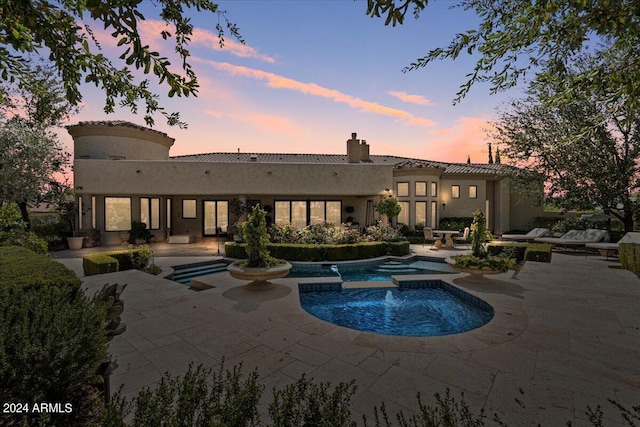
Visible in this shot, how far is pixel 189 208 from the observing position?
20.2 meters

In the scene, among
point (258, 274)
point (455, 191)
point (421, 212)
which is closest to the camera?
point (258, 274)

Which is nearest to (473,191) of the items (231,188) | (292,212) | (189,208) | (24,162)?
(292,212)

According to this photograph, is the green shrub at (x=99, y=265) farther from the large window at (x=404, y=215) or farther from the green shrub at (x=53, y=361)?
the large window at (x=404, y=215)

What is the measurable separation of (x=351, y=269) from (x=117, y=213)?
1419cm

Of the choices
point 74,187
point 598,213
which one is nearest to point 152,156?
point 74,187

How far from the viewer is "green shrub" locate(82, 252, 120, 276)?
969 cm

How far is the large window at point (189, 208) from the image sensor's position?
66.0ft

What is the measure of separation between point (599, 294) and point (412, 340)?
6212 millimetres

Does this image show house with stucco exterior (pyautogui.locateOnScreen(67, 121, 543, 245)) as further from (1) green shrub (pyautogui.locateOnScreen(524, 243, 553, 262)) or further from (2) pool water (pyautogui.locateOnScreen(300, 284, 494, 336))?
(2) pool water (pyautogui.locateOnScreen(300, 284, 494, 336))

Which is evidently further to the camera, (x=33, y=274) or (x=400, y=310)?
(x=400, y=310)

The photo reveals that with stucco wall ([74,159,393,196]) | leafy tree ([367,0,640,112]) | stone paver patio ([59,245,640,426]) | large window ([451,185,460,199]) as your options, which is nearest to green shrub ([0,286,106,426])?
stone paver patio ([59,245,640,426])

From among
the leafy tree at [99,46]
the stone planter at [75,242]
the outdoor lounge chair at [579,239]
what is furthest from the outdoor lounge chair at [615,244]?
the stone planter at [75,242]

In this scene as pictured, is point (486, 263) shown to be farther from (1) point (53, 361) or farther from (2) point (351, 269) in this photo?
(1) point (53, 361)

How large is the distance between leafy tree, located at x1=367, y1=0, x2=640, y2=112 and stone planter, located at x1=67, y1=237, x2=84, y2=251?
18.4 m
